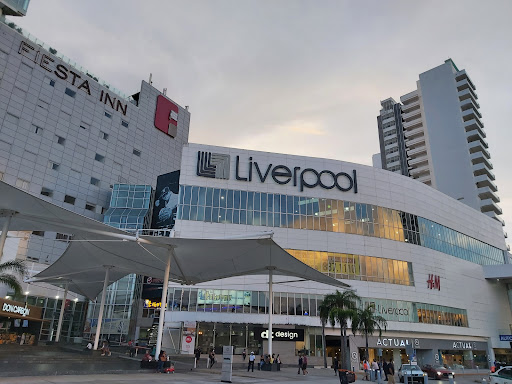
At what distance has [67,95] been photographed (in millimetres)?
71125

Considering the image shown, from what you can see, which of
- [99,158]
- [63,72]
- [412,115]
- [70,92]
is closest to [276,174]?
[99,158]

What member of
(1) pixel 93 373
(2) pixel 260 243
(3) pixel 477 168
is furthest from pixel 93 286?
(3) pixel 477 168

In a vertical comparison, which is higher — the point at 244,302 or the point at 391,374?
the point at 244,302

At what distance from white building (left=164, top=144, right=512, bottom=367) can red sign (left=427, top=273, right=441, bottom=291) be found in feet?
0.49

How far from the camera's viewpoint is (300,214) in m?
51.1

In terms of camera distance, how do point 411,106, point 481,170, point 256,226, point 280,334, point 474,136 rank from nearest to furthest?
1. point 280,334
2. point 256,226
3. point 481,170
4. point 474,136
5. point 411,106

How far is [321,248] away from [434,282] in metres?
19.9

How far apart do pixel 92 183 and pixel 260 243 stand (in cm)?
5722

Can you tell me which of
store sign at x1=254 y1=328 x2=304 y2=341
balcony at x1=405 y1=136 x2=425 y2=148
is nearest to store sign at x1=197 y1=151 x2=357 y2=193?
store sign at x1=254 y1=328 x2=304 y2=341

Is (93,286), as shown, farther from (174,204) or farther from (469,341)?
(469,341)

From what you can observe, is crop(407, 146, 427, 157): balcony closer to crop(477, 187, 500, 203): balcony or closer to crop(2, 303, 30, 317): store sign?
crop(477, 187, 500, 203): balcony

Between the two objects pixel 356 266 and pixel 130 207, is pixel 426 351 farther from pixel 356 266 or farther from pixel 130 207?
pixel 130 207

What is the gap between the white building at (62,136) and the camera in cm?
6219

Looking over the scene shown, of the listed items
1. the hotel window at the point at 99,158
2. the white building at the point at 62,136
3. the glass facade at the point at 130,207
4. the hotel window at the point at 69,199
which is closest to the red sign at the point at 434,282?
the glass facade at the point at 130,207
